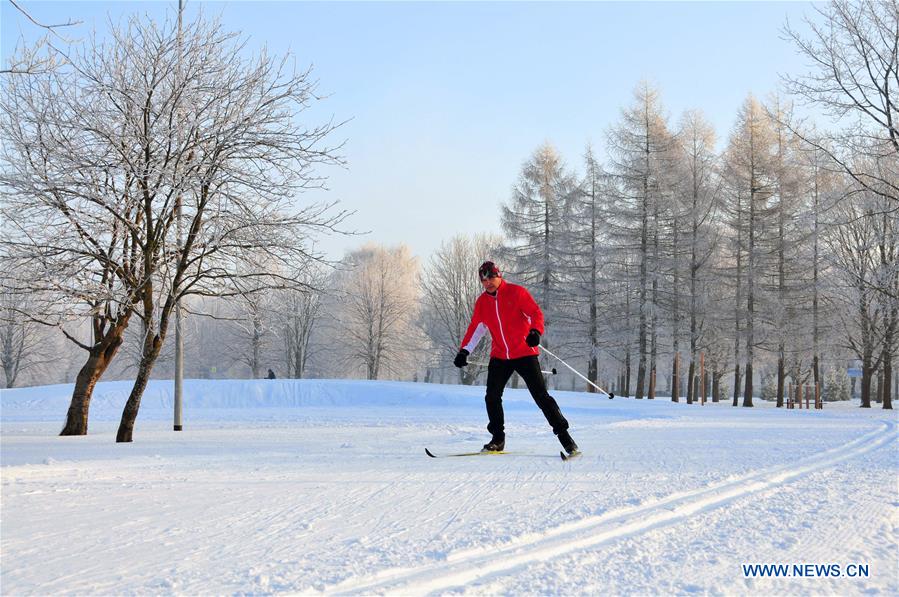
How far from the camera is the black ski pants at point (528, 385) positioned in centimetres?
725

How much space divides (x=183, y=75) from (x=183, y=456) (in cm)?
575

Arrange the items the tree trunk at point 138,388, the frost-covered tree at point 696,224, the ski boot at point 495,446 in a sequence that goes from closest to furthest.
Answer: the ski boot at point 495,446 → the tree trunk at point 138,388 → the frost-covered tree at point 696,224

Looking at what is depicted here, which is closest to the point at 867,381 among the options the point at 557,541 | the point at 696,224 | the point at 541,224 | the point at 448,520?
the point at 696,224

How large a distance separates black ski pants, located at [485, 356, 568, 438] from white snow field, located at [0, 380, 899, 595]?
436 millimetres

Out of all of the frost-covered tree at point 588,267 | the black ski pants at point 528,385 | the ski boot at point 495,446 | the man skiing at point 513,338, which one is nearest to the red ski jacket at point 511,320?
the man skiing at point 513,338

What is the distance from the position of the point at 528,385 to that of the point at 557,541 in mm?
3742

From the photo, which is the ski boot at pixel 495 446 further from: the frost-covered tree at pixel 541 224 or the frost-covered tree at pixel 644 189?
the frost-covered tree at pixel 541 224

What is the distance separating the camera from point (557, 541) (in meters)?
3.80

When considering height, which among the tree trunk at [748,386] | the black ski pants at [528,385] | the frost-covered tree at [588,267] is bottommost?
the tree trunk at [748,386]

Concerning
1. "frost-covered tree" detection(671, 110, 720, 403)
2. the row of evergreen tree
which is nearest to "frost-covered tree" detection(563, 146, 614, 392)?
the row of evergreen tree

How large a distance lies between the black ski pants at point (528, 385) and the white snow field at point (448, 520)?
44 cm

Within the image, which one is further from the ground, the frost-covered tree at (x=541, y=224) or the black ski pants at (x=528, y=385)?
the frost-covered tree at (x=541, y=224)

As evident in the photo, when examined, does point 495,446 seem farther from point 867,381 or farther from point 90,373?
point 867,381

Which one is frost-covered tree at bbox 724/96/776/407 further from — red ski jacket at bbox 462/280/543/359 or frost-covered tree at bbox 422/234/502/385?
red ski jacket at bbox 462/280/543/359
